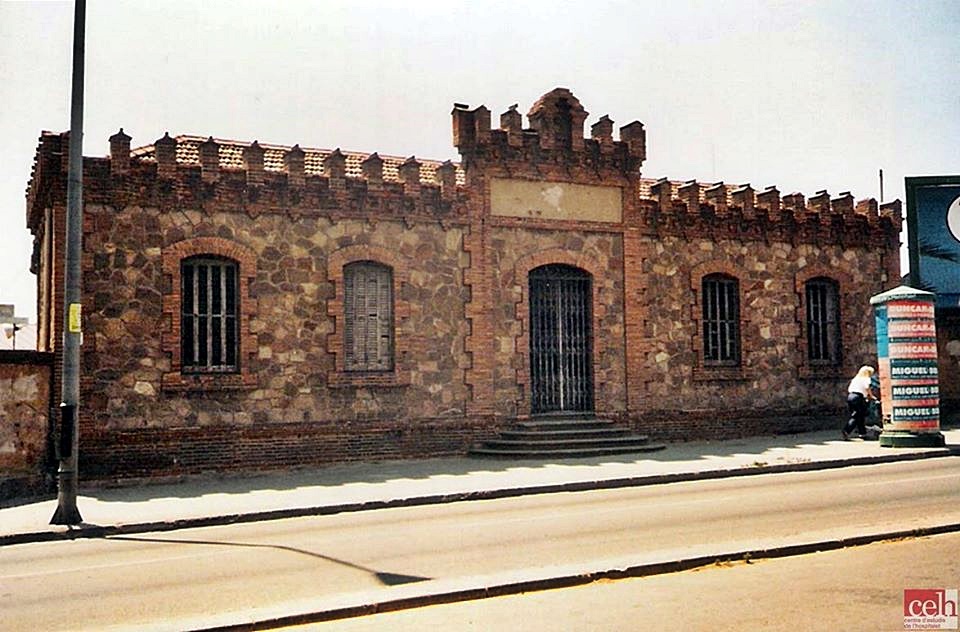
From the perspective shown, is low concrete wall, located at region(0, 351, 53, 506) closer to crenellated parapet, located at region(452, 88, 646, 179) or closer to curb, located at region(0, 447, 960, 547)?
curb, located at region(0, 447, 960, 547)

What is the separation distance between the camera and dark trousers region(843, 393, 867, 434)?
2155 cm

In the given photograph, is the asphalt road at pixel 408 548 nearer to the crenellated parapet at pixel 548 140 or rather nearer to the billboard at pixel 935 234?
the crenellated parapet at pixel 548 140

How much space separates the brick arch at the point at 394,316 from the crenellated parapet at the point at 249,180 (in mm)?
816

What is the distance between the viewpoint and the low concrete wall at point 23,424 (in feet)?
49.8

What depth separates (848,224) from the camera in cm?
2444

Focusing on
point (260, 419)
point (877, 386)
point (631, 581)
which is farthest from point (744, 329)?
point (631, 581)

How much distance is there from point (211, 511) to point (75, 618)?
595 centimetres

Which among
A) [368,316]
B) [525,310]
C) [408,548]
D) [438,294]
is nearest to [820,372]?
[525,310]

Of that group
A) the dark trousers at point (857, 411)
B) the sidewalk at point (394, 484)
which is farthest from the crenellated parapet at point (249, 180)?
the dark trousers at point (857, 411)

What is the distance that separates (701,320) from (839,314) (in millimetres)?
4497

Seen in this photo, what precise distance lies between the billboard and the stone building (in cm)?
321

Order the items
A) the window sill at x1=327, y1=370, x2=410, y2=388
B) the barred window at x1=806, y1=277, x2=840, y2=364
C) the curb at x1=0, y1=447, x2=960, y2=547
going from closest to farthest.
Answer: the curb at x1=0, y1=447, x2=960, y2=547, the window sill at x1=327, y1=370, x2=410, y2=388, the barred window at x1=806, y1=277, x2=840, y2=364

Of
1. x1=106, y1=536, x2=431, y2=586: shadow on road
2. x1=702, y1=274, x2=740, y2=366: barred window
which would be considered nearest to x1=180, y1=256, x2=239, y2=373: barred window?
x1=106, y1=536, x2=431, y2=586: shadow on road

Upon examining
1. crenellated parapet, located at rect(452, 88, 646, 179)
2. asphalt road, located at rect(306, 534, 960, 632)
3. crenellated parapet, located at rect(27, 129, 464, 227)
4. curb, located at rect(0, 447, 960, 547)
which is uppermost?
crenellated parapet, located at rect(452, 88, 646, 179)
